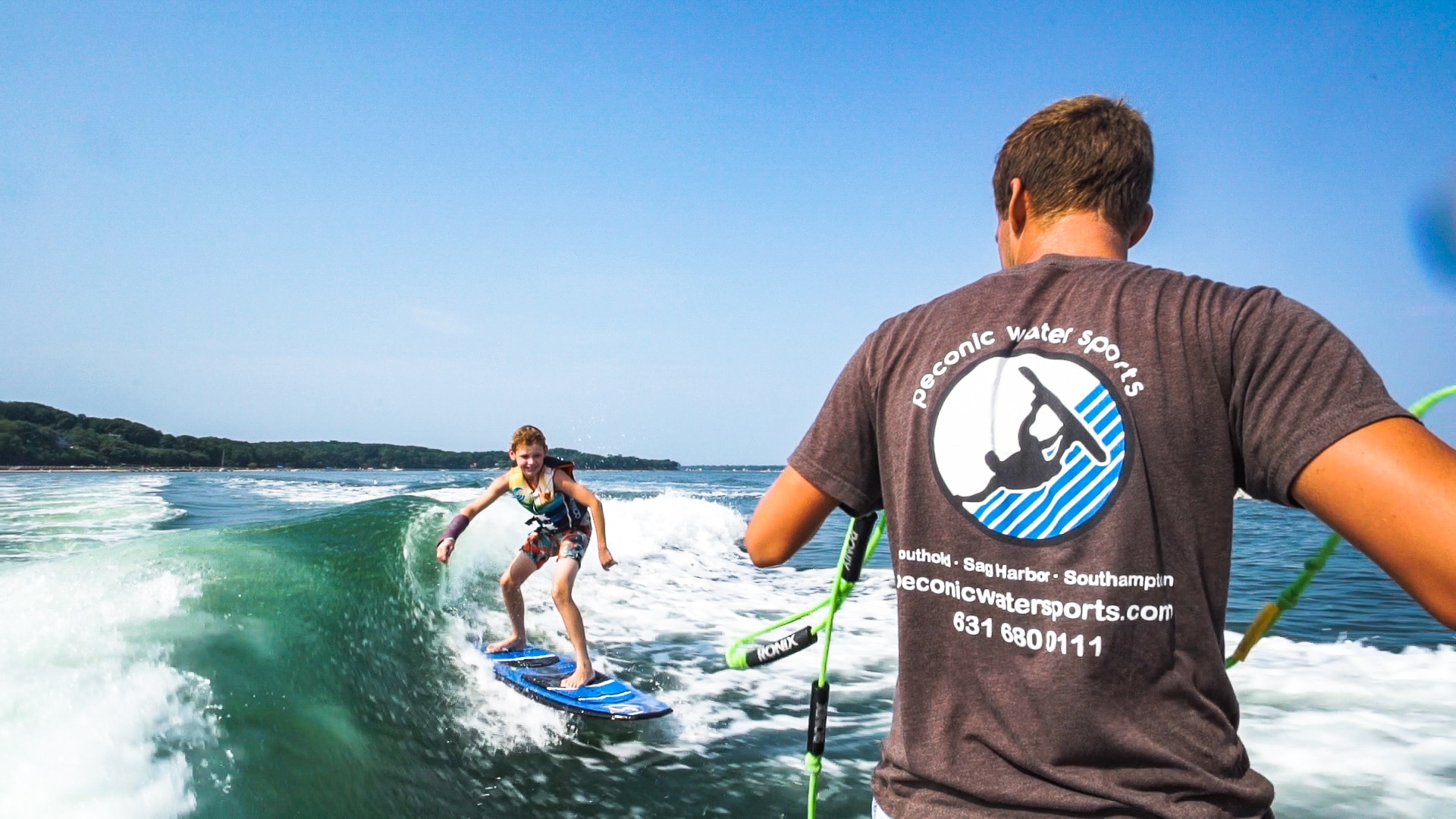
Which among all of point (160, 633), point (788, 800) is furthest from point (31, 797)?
point (788, 800)

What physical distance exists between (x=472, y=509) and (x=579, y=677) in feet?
5.79

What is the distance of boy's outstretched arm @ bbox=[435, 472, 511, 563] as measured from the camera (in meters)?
6.71

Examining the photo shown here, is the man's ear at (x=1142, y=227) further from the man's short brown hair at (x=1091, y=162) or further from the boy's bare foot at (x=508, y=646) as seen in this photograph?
the boy's bare foot at (x=508, y=646)

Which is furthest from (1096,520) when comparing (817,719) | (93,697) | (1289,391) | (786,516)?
(93,697)

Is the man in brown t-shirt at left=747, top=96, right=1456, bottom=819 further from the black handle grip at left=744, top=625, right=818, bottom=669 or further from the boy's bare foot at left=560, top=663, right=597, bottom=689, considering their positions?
the boy's bare foot at left=560, top=663, right=597, bottom=689

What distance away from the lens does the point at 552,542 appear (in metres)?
8.12

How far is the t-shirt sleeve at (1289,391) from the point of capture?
1.09 meters

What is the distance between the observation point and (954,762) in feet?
4.34

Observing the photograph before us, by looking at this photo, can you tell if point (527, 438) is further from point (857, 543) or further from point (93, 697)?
point (857, 543)

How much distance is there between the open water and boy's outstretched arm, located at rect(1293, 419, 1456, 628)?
4.44 metres

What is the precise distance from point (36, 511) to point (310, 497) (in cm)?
1170

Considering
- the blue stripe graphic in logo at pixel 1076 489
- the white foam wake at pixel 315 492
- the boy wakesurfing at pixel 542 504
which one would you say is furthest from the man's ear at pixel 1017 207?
the white foam wake at pixel 315 492

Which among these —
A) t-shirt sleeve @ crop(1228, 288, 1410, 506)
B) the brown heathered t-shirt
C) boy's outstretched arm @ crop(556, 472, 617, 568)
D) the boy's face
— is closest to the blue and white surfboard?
boy's outstretched arm @ crop(556, 472, 617, 568)

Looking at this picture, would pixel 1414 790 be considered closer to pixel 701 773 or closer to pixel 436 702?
pixel 701 773
